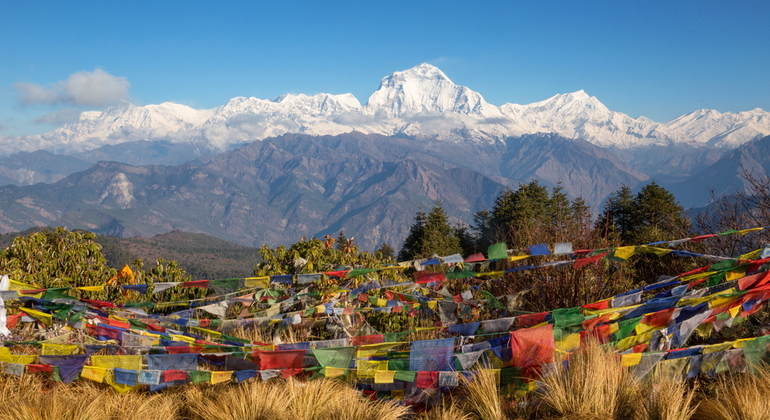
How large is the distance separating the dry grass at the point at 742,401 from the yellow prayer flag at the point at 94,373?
6171 mm

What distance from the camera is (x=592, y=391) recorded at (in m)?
4.46

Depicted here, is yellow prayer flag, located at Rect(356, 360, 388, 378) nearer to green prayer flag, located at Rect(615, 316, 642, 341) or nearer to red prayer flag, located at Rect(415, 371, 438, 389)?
red prayer flag, located at Rect(415, 371, 438, 389)

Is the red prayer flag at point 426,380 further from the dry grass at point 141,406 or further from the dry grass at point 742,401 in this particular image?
the dry grass at point 141,406

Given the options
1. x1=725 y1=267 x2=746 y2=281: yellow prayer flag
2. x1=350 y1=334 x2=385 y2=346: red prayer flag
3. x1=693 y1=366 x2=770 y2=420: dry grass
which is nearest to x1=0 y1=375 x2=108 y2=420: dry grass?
x1=350 y1=334 x2=385 y2=346: red prayer flag

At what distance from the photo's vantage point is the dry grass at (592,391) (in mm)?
4438

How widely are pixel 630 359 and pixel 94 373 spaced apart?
5886mm

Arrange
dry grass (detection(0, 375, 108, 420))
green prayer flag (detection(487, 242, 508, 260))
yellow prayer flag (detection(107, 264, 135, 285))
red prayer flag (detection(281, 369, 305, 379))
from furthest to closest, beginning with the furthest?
yellow prayer flag (detection(107, 264, 135, 285)) < green prayer flag (detection(487, 242, 508, 260)) < red prayer flag (detection(281, 369, 305, 379)) < dry grass (detection(0, 375, 108, 420))

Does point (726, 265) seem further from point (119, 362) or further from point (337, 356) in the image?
point (119, 362)

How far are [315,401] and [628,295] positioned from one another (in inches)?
176

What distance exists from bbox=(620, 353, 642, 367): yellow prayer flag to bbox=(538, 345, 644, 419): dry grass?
17 cm

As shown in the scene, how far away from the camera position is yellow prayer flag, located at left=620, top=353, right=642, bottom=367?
195 inches

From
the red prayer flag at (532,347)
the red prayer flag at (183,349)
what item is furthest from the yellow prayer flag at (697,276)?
the red prayer flag at (183,349)

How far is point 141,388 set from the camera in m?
5.81

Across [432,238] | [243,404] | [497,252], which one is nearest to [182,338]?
[243,404]
